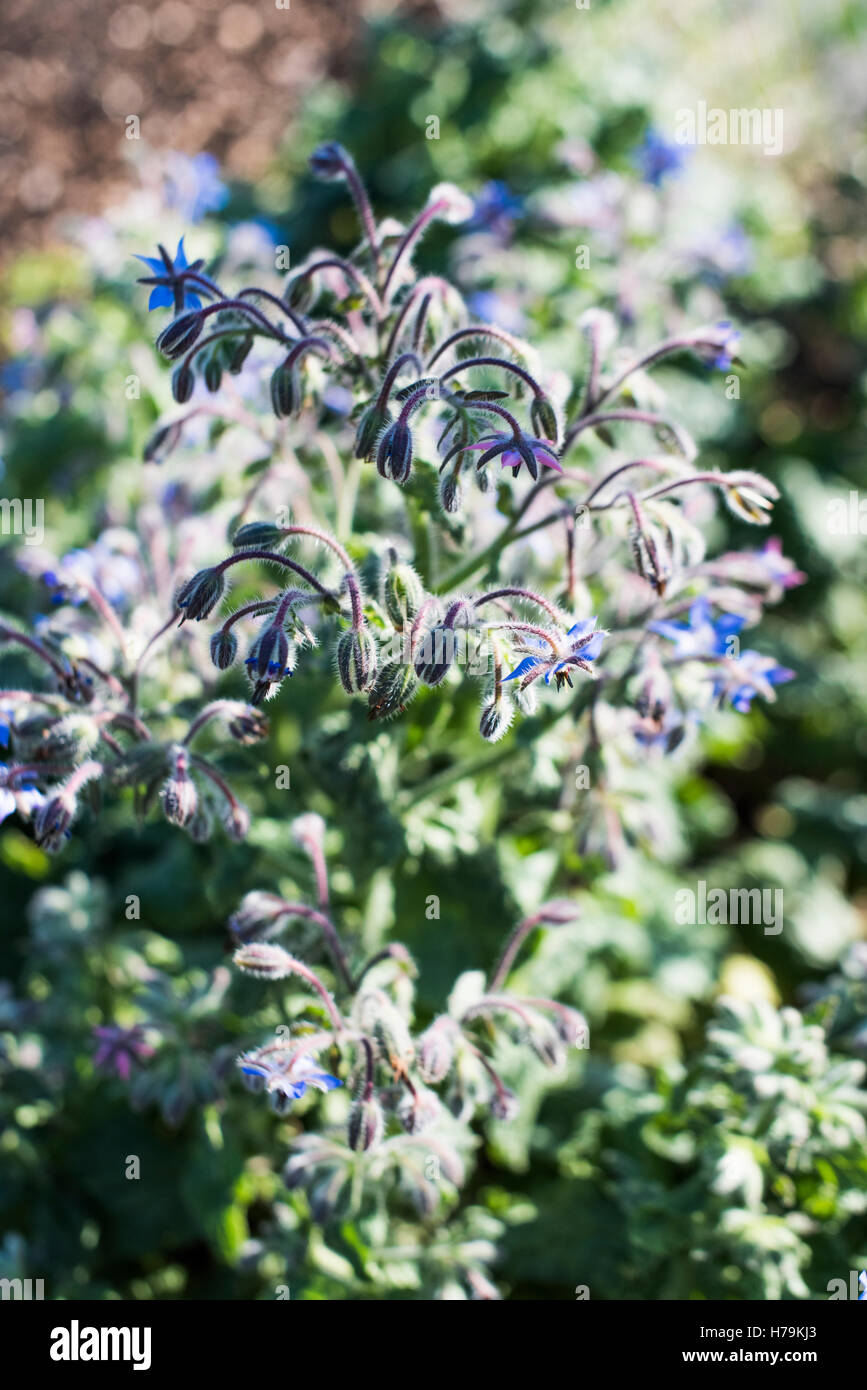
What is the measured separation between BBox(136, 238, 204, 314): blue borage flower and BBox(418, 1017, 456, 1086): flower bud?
1182 millimetres

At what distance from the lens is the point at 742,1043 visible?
2299 millimetres

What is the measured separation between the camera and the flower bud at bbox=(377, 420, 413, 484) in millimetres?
1771

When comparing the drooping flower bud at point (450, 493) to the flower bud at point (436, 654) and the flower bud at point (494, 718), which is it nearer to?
the flower bud at point (436, 654)

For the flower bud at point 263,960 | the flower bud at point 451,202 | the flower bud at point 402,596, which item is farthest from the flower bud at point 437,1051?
the flower bud at point 451,202

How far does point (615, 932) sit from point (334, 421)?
1.26 m

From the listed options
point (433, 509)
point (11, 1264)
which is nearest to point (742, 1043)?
point (433, 509)

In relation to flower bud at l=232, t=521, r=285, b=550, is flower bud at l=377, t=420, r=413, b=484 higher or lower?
higher

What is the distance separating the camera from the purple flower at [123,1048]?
2.35 m

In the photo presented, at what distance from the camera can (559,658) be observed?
5.57 ft

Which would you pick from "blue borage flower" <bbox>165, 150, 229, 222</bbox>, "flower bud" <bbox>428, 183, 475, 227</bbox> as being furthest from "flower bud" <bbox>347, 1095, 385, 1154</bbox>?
"blue borage flower" <bbox>165, 150, 229, 222</bbox>

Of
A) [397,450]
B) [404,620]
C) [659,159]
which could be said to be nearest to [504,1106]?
[404,620]

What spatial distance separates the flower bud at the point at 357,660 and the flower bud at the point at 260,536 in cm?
22

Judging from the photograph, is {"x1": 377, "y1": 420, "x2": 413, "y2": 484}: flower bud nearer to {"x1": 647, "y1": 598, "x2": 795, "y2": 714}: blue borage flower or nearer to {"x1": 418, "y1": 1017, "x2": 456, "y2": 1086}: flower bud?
{"x1": 647, "y1": 598, "x2": 795, "y2": 714}: blue borage flower

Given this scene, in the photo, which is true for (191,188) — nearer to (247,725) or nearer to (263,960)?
(247,725)
